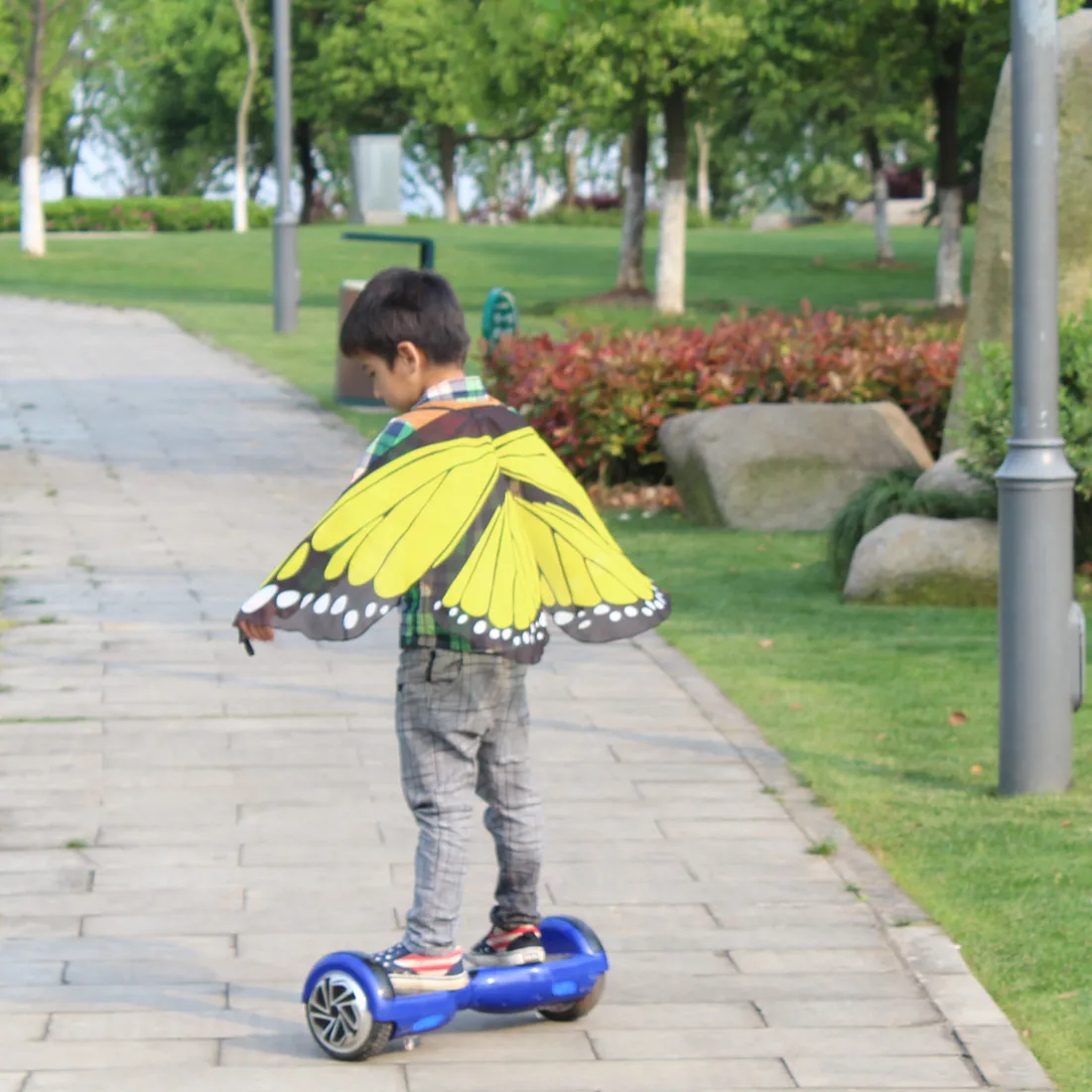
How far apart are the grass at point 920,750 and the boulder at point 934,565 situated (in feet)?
0.38

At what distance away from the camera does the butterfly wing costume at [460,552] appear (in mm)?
3969

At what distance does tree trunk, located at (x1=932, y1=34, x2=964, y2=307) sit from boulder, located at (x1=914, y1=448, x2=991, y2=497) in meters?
18.3

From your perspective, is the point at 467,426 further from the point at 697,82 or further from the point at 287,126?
the point at 697,82

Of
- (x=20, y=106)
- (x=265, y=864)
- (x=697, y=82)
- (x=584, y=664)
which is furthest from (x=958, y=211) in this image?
(x=20, y=106)

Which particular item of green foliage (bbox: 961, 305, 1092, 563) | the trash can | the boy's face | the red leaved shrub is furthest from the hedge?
the boy's face

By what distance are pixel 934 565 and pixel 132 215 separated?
50.3 m

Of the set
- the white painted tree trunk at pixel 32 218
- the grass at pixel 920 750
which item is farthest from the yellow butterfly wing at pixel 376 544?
the white painted tree trunk at pixel 32 218

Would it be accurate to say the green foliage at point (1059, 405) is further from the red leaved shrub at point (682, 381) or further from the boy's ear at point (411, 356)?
the boy's ear at point (411, 356)

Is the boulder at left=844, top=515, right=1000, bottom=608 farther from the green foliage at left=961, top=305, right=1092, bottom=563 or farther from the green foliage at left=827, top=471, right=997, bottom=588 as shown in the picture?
the green foliage at left=961, top=305, right=1092, bottom=563

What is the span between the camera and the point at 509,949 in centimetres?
434

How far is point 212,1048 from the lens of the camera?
4.23 meters

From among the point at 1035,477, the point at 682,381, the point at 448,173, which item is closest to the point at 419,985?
the point at 1035,477

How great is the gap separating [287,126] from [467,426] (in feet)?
68.1

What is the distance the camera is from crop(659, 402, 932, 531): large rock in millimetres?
12102
